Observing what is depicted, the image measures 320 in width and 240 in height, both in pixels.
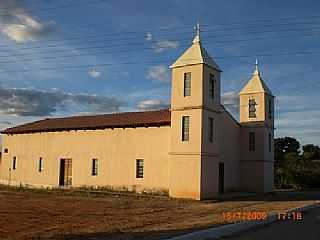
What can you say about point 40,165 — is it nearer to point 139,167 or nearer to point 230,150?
point 139,167

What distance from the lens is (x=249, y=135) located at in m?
37.2

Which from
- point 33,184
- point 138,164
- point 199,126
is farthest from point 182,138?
point 33,184

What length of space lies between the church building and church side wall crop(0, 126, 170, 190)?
66 mm

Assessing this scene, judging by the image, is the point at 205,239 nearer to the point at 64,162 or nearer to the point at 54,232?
the point at 54,232

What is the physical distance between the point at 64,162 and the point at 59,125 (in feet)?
10.9

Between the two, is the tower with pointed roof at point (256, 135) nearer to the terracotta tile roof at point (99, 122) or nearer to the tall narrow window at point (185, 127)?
the terracotta tile roof at point (99, 122)

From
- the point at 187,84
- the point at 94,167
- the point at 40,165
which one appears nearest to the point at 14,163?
the point at 40,165

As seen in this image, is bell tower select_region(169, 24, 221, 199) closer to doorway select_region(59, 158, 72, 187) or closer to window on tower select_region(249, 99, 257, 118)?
window on tower select_region(249, 99, 257, 118)

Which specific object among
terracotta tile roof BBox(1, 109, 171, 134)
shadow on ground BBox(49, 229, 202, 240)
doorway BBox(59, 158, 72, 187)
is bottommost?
shadow on ground BBox(49, 229, 202, 240)

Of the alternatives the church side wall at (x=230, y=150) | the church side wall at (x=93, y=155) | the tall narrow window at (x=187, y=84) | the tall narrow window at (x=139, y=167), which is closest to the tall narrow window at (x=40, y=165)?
the church side wall at (x=93, y=155)

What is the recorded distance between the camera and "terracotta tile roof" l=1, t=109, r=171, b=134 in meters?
32.2

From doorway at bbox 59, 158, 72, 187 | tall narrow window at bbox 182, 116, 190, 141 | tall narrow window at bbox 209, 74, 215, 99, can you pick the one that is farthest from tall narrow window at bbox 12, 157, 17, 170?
tall narrow window at bbox 209, 74, 215, 99

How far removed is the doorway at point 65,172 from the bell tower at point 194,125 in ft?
34.5

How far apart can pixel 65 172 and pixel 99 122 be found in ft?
16.4
